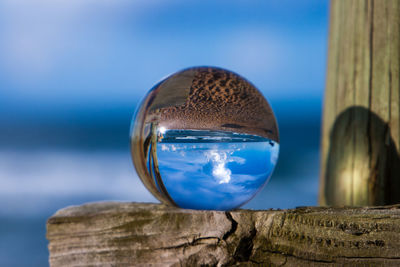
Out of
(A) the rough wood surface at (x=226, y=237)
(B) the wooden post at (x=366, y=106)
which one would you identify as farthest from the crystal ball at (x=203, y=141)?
(B) the wooden post at (x=366, y=106)

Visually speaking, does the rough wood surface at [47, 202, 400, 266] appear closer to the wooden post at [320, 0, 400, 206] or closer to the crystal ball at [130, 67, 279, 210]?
the crystal ball at [130, 67, 279, 210]

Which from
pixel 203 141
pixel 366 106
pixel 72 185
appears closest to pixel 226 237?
pixel 203 141

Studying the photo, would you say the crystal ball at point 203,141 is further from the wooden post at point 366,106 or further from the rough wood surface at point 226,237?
the wooden post at point 366,106

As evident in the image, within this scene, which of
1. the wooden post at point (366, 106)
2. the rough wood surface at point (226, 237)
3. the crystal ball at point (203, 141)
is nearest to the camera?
the rough wood surface at point (226, 237)

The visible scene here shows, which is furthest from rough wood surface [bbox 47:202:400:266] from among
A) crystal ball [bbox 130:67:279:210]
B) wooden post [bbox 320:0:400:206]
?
wooden post [bbox 320:0:400:206]

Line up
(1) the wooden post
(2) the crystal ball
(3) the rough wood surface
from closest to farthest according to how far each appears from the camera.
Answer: (3) the rough wood surface < (2) the crystal ball < (1) the wooden post
